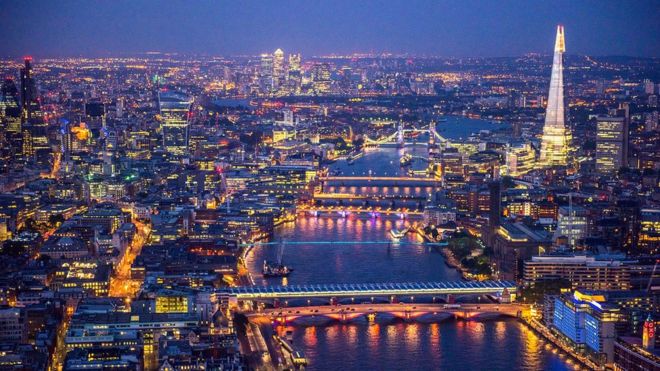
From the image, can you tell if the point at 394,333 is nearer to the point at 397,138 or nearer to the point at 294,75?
the point at 397,138

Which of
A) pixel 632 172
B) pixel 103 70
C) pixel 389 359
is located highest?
pixel 103 70

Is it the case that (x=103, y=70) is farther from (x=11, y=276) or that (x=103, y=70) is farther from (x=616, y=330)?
(x=616, y=330)

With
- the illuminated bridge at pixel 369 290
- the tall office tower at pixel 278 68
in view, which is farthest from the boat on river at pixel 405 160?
the tall office tower at pixel 278 68

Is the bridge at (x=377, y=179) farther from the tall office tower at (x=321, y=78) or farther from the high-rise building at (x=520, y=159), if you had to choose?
the tall office tower at (x=321, y=78)

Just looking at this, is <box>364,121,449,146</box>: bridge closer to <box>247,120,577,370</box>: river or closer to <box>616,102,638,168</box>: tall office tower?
<box>616,102,638,168</box>: tall office tower

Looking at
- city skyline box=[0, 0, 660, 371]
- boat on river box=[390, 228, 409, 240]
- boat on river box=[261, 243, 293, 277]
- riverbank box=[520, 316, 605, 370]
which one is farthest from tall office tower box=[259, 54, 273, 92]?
riverbank box=[520, 316, 605, 370]

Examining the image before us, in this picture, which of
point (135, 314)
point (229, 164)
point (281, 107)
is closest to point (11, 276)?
point (135, 314)

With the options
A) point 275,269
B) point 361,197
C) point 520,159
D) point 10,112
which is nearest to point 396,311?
point 275,269
